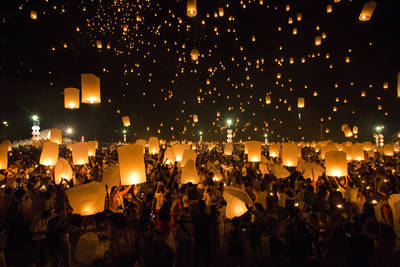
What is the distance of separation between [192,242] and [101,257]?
88.3 inches

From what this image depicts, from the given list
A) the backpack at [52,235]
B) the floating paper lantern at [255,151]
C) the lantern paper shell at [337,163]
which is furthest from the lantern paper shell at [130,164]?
the floating paper lantern at [255,151]

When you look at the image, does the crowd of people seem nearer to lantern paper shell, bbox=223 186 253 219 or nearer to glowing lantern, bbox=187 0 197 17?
lantern paper shell, bbox=223 186 253 219

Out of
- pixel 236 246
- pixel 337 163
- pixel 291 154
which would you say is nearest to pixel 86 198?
pixel 236 246

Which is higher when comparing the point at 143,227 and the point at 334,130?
the point at 334,130

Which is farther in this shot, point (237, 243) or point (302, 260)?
point (237, 243)

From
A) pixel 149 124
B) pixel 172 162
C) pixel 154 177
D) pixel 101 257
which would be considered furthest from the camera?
A: pixel 149 124

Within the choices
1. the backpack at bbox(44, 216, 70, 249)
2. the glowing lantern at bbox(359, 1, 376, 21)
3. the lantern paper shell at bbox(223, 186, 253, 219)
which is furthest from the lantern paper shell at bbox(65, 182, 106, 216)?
the glowing lantern at bbox(359, 1, 376, 21)

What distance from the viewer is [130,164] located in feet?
14.7

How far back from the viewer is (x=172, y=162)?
1041 centimetres

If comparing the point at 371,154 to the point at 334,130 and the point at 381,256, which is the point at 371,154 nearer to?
the point at 381,256

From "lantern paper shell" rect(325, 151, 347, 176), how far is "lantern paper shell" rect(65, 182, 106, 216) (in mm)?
5361

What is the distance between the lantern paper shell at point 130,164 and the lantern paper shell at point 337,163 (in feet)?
15.2

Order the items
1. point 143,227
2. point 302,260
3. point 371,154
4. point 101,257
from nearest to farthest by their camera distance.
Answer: point 302,260 → point 143,227 → point 101,257 → point 371,154

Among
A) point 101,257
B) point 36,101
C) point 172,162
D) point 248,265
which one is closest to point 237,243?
point 248,265
